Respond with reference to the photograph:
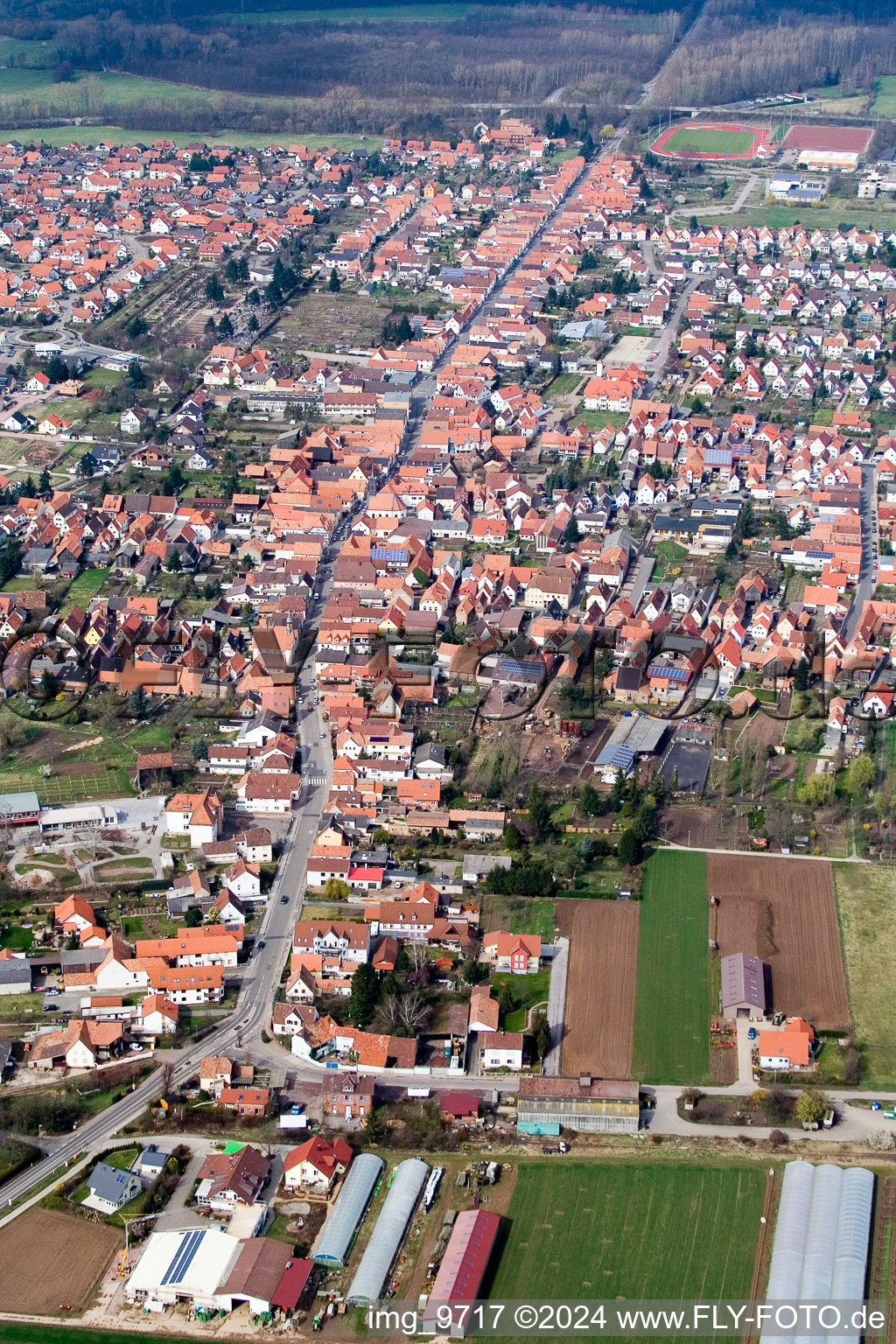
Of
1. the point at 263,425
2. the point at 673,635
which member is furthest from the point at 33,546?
the point at 673,635

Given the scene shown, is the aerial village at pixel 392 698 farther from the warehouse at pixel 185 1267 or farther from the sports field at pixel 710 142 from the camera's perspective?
the sports field at pixel 710 142

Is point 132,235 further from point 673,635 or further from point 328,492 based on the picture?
point 673,635

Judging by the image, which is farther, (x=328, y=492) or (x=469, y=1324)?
(x=328, y=492)

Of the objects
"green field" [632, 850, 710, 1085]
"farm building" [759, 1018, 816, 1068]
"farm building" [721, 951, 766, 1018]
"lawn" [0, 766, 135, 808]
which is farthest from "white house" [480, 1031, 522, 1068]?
"lawn" [0, 766, 135, 808]

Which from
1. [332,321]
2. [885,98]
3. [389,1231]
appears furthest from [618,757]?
[885,98]

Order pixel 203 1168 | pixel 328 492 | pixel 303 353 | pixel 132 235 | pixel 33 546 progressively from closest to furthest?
1. pixel 203 1168
2. pixel 33 546
3. pixel 328 492
4. pixel 303 353
5. pixel 132 235

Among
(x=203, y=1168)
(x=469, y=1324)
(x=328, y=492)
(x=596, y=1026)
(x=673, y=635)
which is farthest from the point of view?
(x=328, y=492)

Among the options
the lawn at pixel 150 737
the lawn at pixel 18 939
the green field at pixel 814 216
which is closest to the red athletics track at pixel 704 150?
the green field at pixel 814 216

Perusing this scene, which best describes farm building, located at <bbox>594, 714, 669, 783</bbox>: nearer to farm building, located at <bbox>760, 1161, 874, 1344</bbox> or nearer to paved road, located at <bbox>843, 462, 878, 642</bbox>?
paved road, located at <bbox>843, 462, 878, 642</bbox>
